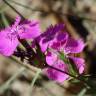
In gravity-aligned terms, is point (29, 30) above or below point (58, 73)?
above

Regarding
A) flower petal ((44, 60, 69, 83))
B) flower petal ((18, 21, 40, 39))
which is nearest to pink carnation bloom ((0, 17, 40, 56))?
flower petal ((18, 21, 40, 39))

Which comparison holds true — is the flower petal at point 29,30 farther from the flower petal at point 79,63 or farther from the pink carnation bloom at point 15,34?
the flower petal at point 79,63

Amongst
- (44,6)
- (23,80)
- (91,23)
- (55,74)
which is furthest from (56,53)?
(44,6)

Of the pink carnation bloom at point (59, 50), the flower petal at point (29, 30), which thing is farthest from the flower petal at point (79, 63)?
the flower petal at point (29, 30)

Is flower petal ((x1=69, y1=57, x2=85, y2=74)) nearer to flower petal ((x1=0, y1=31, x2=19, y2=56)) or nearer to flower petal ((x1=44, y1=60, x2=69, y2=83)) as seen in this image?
flower petal ((x1=44, y1=60, x2=69, y2=83))

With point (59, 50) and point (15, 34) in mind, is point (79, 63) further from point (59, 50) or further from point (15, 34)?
point (15, 34)

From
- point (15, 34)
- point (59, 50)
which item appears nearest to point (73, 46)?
point (59, 50)

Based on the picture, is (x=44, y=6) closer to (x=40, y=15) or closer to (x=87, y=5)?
(x=40, y=15)
